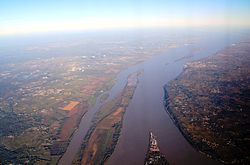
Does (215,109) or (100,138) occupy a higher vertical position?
(215,109)

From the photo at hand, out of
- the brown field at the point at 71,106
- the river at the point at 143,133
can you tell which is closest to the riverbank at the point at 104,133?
the river at the point at 143,133

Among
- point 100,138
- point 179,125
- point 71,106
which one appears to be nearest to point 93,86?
point 71,106

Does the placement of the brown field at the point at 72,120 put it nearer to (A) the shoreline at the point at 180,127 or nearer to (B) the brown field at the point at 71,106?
(B) the brown field at the point at 71,106

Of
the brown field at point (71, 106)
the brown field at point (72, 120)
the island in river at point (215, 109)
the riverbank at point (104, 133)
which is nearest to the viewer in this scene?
the island in river at point (215, 109)

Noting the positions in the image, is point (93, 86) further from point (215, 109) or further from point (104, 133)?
point (215, 109)

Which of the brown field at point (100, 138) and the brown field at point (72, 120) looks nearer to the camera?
the brown field at point (100, 138)

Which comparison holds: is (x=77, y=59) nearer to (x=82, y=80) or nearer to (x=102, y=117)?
(x=82, y=80)

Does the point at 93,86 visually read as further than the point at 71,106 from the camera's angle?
Yes

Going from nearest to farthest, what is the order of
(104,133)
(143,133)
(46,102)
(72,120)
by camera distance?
(143,133), (104,133), (72,120), (46,102)

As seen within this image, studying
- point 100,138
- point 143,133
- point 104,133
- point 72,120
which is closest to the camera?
point 100,138
